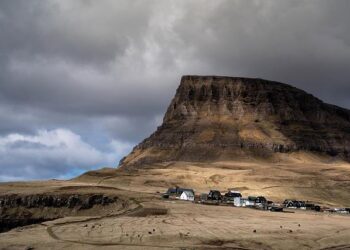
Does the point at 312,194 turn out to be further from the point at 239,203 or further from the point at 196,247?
the point at 196,247

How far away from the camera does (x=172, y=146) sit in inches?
7603

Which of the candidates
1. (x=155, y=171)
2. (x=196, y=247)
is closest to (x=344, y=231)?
(x=196, y=247)

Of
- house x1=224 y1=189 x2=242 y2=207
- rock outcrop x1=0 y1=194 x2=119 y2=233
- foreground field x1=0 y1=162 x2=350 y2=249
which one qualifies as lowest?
foreground field x1=0 y1=162 x2=350 y2=249

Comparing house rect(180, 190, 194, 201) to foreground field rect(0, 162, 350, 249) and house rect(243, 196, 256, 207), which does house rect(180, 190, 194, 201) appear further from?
house rect(243, 196, 256, 207)

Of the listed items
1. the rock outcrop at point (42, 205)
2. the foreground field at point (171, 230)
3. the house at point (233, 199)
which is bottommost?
the foreground field at point (171, 230)

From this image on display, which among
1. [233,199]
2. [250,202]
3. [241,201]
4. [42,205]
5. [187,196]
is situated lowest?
[42,205]

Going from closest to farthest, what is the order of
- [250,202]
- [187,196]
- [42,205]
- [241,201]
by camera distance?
[241,201] < [250,202] < [42,205] < [187,196]

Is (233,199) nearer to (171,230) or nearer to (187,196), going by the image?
(187,196)

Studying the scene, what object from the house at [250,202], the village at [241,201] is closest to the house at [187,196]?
the village at [241,201]

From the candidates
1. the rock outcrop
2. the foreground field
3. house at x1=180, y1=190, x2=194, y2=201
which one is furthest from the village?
the rock outcrop

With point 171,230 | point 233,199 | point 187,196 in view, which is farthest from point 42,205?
point 171,230

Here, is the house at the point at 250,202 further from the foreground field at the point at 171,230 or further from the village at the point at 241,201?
the foreground field at the point at 171,230

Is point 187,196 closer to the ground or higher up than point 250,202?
higher up

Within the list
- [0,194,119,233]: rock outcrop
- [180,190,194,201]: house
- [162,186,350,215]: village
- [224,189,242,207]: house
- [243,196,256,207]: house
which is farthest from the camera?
[180,190,194,201]: house
